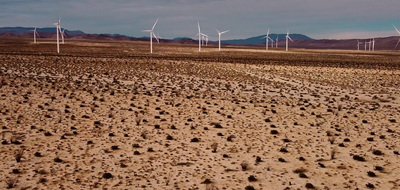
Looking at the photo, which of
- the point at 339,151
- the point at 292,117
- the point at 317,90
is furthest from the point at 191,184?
the point at 317,90

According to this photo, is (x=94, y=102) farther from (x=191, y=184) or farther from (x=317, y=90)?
(x=317, y=90)

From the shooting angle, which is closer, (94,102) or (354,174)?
(354,174)

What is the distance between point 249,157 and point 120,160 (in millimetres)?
3920

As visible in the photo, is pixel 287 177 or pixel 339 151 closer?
pixel 287 177

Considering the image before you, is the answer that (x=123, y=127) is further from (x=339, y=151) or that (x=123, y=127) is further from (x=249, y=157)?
(x=339, y=151)

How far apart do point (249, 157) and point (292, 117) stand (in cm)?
683

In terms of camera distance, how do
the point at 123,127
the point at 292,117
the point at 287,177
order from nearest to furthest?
the point at 287,177, the point at 123,127, the point at 292,117

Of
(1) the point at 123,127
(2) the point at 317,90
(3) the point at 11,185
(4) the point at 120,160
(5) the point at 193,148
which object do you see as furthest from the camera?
(2) the point at 317,90

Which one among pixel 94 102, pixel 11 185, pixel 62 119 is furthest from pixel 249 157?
pixel 94 102

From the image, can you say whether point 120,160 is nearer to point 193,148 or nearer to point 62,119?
point 193,148

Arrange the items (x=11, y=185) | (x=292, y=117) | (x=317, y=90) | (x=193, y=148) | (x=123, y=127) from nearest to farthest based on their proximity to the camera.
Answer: (x=11, y=185) → (x=193, y=148) → (x=123, y=127) → (x=292, y=117) → (x=317, y=90)

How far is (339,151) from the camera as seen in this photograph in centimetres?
1233

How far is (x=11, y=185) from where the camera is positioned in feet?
28.5

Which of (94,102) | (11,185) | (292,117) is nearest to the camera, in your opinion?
(11,185)
